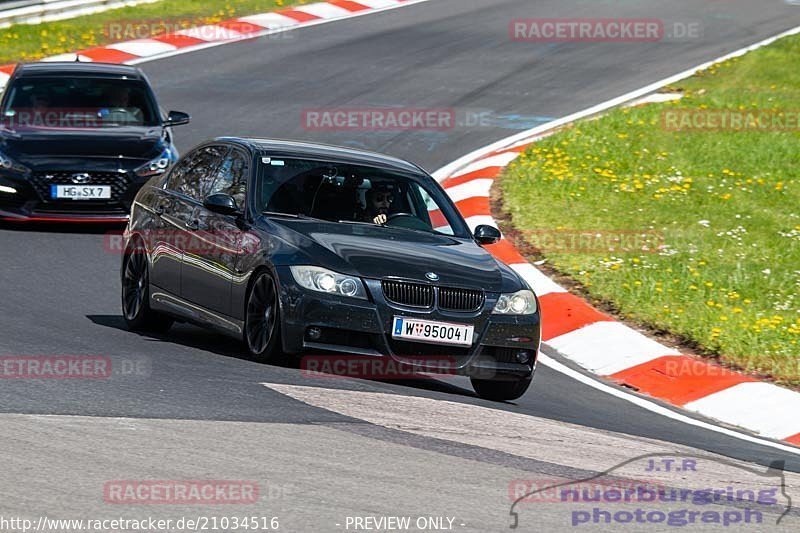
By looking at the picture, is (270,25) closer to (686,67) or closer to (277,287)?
(686,67)

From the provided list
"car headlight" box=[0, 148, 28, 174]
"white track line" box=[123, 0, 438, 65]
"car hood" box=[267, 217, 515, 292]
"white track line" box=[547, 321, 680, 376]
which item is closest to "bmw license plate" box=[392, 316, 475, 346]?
"car hood" box=[267, 217, 515, 292]

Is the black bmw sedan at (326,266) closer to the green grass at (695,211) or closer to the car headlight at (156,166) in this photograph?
the green grass at (695,211)

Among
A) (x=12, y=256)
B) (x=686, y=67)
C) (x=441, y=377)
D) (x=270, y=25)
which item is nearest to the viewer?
(x=441, y=377)

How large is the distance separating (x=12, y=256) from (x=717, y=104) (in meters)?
10.4

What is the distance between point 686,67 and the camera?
77.4ft

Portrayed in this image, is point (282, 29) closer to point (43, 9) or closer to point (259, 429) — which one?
point (43, 9)

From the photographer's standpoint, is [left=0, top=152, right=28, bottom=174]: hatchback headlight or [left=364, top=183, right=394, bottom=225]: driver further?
[left=0, top=152, right=28, bottom=174]: hatchback headlight

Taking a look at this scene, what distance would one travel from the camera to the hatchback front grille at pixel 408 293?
925 centimetres

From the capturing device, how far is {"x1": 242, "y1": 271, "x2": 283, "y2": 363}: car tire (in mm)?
9391

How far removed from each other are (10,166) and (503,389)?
23.2ft

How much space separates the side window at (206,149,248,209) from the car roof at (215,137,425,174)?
113 mm

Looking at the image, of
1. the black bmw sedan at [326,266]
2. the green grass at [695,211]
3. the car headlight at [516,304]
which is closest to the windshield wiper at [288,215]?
the black bmw sedan at [326,266]

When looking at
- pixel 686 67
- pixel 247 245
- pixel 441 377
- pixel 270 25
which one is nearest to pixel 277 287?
pixel 247 245

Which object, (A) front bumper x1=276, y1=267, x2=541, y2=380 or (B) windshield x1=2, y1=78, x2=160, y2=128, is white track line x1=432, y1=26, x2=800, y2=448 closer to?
(A) front bumper x1=276, y1=267, x2=541, y2=380
